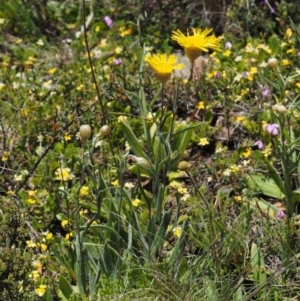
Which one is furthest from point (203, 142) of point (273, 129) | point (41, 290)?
point (41, 290)

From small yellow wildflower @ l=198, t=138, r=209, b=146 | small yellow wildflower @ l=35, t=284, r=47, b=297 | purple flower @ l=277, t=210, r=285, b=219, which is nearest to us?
small yellow wildflower @ l=35, t=284, r=47, b=297

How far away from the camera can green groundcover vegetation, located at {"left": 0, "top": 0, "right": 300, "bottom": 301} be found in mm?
2410

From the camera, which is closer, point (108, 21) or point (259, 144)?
point (259, 144)

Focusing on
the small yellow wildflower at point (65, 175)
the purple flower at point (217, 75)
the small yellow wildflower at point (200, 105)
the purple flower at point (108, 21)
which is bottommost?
the small yellow wildflower at point (65, 175)

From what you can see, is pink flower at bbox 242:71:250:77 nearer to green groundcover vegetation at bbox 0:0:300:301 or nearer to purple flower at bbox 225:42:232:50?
green groundcover vegetation at bbox 0:0:300:301

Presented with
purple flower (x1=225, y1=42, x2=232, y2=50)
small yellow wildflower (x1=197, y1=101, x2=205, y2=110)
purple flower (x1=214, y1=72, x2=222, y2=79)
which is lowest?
small yellow wildflower (x1=197, y1=101, x2=205, y2=110)

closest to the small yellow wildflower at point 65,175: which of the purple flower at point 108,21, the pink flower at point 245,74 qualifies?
the pink flower at point 245,74

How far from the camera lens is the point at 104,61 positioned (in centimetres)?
424

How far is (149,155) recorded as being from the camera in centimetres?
308

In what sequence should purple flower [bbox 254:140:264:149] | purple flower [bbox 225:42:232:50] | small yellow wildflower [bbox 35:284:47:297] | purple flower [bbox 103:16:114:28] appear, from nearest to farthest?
small yellow wildflower [bbox 35:284:47:297]
purple flower [bbox 254:140:264:149]
purple flower [bbox 225:42:232:50]
purple flower [bbox 103:16:114:28]

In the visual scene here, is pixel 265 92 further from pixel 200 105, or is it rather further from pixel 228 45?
pixel 228 45

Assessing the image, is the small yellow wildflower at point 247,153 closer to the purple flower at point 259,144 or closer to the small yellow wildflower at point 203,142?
the purple flower at point 259,144

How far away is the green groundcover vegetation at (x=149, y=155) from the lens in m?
2.41

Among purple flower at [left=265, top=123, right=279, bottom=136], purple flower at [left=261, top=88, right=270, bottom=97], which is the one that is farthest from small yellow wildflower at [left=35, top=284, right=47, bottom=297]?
purple flower at [left=261, top=88, right=270, bottom=97]
